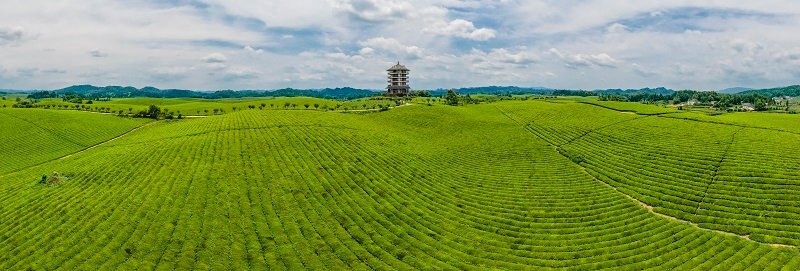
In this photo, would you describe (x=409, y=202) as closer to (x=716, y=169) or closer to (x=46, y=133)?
(x=716, y=169)

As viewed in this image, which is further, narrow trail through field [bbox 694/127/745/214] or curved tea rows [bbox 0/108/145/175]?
curved tea rows [bbox 0/108/145/175]

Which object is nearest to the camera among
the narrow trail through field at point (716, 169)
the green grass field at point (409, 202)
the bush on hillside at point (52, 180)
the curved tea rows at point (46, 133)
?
the green grass field at point (409, 202)

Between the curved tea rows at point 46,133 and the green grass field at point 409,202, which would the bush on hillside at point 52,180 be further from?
the curved tea rows at point 46,133

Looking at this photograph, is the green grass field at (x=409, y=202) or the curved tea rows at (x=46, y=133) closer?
the green grass field at (x=409, y=202)

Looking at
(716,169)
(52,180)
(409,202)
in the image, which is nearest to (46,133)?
(52,180)

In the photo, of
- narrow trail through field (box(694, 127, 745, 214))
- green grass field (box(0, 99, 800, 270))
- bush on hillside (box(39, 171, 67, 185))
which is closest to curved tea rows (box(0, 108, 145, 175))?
green grass field (box(0, 99, 800, 270))

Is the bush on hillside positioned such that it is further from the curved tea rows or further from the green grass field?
the curved tea rows

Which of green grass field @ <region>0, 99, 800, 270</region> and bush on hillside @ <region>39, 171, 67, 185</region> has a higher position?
bush on hillside @ <region>39, 171, 67, 185</region>

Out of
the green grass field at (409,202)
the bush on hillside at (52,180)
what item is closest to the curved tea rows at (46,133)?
the green grass field at (409,202)

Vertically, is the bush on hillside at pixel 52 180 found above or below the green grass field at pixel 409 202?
above
